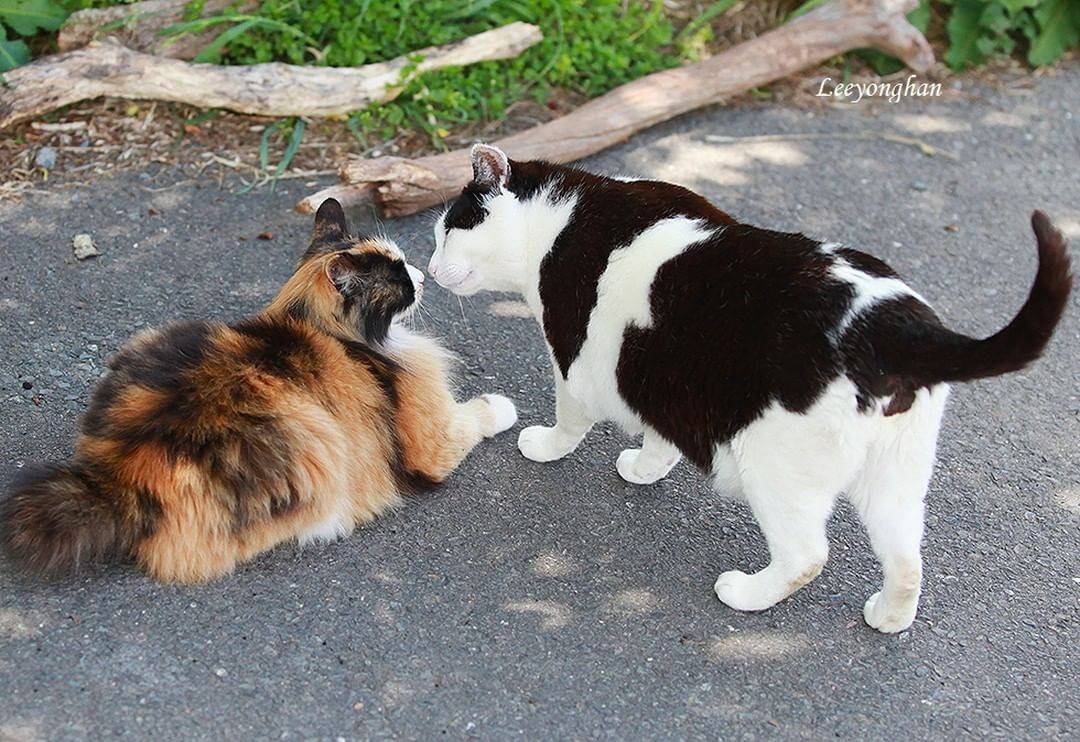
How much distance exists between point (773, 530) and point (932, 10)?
4.84m

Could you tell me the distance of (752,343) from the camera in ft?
9.50

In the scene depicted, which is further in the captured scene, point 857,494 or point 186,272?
point 186,272

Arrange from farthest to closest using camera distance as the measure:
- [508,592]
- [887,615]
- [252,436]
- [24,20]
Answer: [24,20]
[508,592]
[887,615]
[252,436]

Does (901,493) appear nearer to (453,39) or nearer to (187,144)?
(453,39)

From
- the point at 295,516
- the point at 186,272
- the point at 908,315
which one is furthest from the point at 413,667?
the point at 186,272

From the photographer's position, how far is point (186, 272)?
461 centimetres

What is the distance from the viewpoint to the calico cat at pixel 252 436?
309 cm

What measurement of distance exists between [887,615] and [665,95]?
3206 mm

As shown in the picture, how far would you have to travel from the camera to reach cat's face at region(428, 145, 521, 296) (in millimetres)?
3498

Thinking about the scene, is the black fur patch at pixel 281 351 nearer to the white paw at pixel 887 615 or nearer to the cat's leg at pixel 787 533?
the cat's leg at pixel 787 533

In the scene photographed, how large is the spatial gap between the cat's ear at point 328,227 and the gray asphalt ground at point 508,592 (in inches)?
34.3

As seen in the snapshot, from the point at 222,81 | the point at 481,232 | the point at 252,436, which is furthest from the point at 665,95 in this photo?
→ the point at 252,436

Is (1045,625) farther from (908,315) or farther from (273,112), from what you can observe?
(273,112)

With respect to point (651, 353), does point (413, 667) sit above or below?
below
